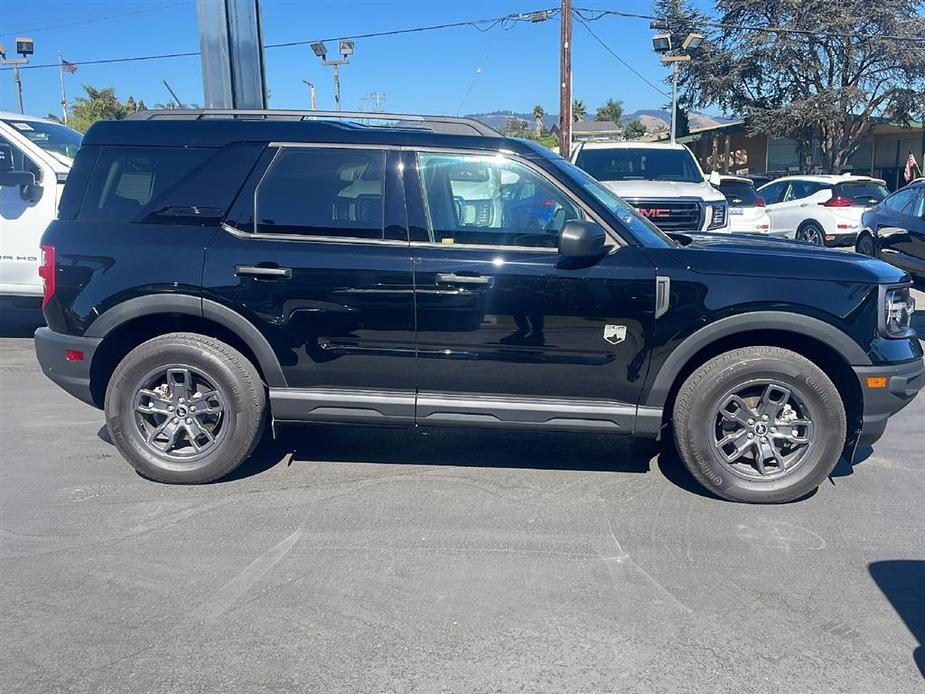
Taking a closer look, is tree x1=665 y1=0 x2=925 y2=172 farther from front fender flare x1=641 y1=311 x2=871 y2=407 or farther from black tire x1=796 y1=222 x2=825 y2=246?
front fender flare x1=641 y1=311 x2=871 y2=407

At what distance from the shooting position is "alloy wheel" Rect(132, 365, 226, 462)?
15.2 ft

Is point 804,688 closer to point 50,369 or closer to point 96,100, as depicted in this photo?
point 50,369

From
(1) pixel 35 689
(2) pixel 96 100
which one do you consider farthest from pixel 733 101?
(1) pixel 35 689

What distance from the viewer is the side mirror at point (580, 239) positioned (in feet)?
13.6

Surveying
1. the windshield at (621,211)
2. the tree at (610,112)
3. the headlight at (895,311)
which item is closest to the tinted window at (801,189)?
the headlight at (895,311)

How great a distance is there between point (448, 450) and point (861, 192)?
542 inches

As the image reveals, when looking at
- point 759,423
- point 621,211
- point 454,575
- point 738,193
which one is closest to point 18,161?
point 621,211

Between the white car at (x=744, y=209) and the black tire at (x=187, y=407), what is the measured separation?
929 centimetres

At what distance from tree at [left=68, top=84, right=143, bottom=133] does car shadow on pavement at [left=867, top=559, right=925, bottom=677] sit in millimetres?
39016

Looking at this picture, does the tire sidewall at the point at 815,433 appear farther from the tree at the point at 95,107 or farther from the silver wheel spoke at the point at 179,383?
the tree at the point at 95,107

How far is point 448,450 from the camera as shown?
17.6ft

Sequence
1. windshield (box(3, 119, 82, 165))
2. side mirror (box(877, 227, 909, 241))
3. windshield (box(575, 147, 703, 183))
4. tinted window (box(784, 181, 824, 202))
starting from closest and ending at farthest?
windshield (box(3, 119, 82, 165)), side mirror (box(877, 227, 909, 241)), windshield (box(575, 147, 703, 183)), tinted window (box(784, 181, 824, 202))

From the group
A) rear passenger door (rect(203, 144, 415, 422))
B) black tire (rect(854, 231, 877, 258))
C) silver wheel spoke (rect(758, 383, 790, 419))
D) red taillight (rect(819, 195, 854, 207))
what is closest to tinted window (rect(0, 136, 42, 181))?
rear passenger door (rect(203, 144, 415, 422))

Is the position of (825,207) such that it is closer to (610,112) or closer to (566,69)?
(566,69)
